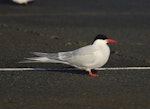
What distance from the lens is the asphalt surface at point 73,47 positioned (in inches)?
313

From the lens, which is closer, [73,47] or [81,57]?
[81,57]

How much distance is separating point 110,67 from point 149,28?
611 cm

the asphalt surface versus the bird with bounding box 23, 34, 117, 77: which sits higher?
the bird with bounding box 23, 34, 117, 77

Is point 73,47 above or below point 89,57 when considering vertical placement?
below

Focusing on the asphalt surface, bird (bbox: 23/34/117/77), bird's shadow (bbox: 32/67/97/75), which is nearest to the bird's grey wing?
bird (bbox: 23/34/117/77)

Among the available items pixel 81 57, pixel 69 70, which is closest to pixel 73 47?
pixel 69 70

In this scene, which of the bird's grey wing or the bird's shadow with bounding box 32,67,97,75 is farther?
the bird's shadow with bounding box 32,67,97,75

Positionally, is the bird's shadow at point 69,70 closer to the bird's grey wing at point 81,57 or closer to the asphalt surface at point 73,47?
the asphalt surface at point 73,47

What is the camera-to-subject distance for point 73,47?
42.9 feet

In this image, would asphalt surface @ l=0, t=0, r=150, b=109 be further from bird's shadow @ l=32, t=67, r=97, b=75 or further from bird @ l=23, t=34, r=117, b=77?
bird @ l=23, t=34, r=117, b=77

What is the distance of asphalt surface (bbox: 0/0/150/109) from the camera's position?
7949mm

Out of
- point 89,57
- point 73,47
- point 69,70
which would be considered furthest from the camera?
point 73,47

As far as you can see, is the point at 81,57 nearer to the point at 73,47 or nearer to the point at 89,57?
the point at 89,57

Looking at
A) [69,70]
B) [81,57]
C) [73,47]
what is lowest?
[73,47]
